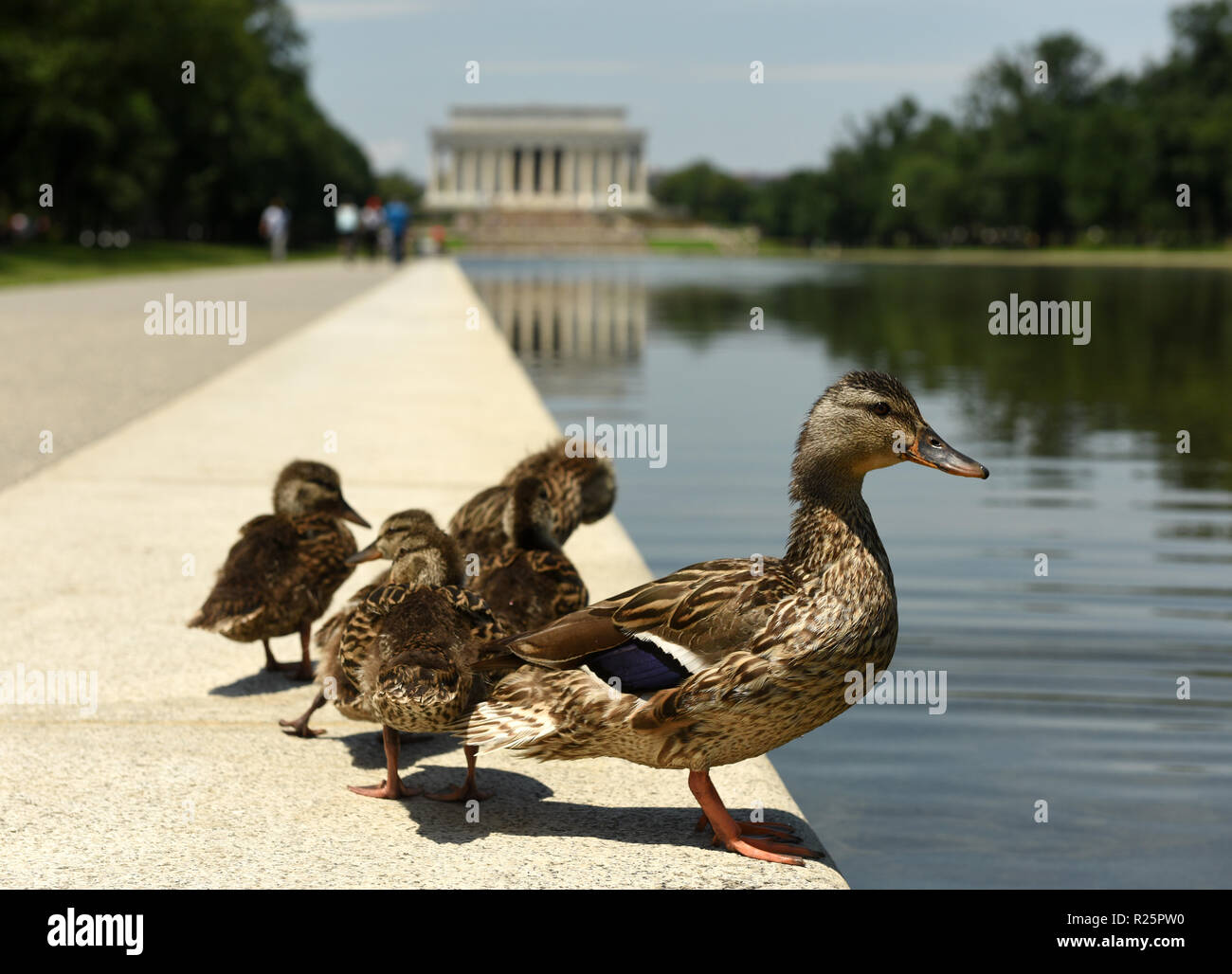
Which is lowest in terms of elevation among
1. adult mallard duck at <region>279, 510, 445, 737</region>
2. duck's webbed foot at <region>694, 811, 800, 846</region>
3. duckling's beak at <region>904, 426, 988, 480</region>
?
duck's webbed foot at <region>694, 811, 800, 846</region>

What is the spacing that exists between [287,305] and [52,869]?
91.6 ft

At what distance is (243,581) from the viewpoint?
5855 mm

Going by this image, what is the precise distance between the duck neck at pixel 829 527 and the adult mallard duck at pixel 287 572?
2237 mm

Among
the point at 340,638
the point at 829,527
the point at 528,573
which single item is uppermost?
the point at 829,527

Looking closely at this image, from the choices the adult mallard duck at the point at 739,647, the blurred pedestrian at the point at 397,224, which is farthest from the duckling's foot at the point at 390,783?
the blurred pedestrian at the point at 397,224

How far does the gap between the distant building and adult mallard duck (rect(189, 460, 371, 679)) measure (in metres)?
172

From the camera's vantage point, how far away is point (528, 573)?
559 centimetres

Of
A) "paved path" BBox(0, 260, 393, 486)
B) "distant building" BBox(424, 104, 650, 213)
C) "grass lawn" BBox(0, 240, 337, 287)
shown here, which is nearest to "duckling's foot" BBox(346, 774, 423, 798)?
"paved path" BBox(0, 260, 393, 486)

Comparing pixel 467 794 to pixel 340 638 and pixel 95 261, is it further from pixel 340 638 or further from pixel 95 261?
pixel 95 261

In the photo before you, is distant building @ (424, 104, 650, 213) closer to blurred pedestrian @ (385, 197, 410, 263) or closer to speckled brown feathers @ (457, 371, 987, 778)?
blurred pedestrian @ (385, 197, 410, 263)

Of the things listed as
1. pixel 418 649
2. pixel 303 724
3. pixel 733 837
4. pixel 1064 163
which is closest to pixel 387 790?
pixel 418 649

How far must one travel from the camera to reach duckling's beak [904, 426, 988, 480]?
435 cm

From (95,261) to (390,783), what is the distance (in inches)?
2085
